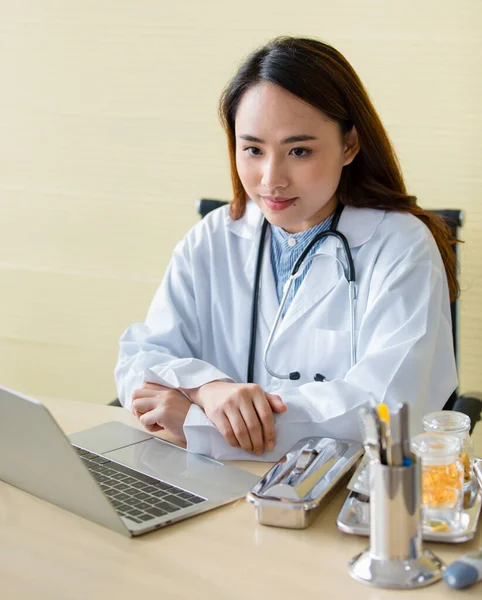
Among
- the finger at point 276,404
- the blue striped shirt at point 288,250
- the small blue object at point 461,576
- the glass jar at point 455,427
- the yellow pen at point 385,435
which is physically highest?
the blue striped shirt at point 288,250

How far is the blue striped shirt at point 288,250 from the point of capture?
5.98ft

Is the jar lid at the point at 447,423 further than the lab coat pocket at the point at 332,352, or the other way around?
the lab coat pocket at the point at 332,352

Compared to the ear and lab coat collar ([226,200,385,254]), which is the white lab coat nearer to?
lab coat collar ([226,200,385,254])

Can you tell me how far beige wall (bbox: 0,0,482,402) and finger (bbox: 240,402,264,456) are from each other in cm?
104

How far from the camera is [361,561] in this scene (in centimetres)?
102

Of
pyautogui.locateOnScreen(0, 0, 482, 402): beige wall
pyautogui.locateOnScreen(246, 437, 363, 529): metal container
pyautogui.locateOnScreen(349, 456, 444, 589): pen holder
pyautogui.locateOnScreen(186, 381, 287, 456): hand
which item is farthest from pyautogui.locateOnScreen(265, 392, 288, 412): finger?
pyautogui.locateOnScreen(0, 0, 482, 402): beige wall

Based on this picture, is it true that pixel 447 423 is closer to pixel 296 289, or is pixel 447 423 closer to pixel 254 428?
pixel 254 428

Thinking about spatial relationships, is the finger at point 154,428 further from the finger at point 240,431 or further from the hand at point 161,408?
the finger at point 240,431

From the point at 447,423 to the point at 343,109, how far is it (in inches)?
28.7

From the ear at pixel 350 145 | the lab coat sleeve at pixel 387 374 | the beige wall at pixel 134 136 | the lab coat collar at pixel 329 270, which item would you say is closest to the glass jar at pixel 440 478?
the lab coat sleeve at pixel 387 374

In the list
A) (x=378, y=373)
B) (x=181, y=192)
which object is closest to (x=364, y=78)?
(x=181, y=192)

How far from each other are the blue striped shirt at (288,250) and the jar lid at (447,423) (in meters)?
0.64

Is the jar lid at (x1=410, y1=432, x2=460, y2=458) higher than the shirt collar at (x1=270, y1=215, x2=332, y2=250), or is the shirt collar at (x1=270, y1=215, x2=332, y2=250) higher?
the shirt collar at (x1=270, y1=215, x2=332, y2=250)

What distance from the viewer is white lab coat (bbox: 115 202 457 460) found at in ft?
4.81
